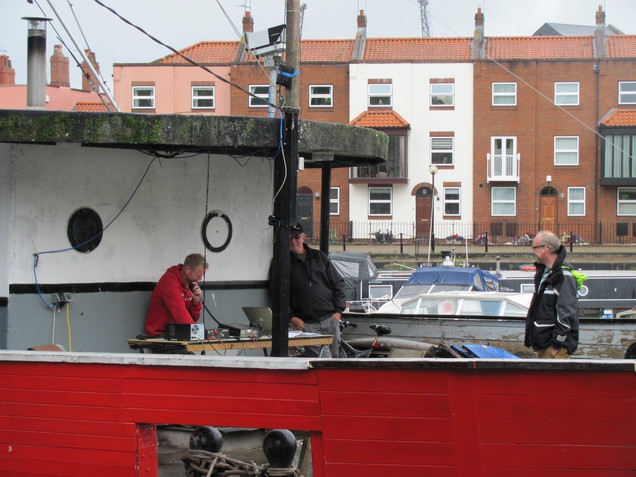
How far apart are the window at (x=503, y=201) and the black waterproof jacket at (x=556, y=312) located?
43.1m

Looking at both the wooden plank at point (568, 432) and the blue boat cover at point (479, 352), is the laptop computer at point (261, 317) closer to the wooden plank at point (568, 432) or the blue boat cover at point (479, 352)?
the blue boat cover at point (479, 352)

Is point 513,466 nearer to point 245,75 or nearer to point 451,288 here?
point 451,288

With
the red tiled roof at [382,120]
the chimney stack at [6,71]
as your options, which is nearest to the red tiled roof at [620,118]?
the red tiled roof at [382,120]

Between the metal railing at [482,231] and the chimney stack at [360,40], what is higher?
the chimney stack at [360,40]

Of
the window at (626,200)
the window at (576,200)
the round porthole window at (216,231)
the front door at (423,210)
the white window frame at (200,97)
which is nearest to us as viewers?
the round porthole window at (216,231)

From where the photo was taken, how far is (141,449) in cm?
570

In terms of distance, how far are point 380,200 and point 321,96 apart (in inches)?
273

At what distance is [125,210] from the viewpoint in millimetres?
8141

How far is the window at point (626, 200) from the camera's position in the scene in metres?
49.0

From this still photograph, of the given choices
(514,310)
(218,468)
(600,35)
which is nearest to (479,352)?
(218,468)

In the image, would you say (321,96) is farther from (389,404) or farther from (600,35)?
(389,404)

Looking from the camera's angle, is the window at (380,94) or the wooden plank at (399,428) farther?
the window at (380,94)

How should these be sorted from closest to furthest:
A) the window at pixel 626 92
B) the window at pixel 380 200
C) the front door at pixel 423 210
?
the window at pixel 626 92
the front door at pixel 423 210
the window at pixel 380 200

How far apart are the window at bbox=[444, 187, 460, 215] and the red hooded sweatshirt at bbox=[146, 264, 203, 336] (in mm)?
42524
